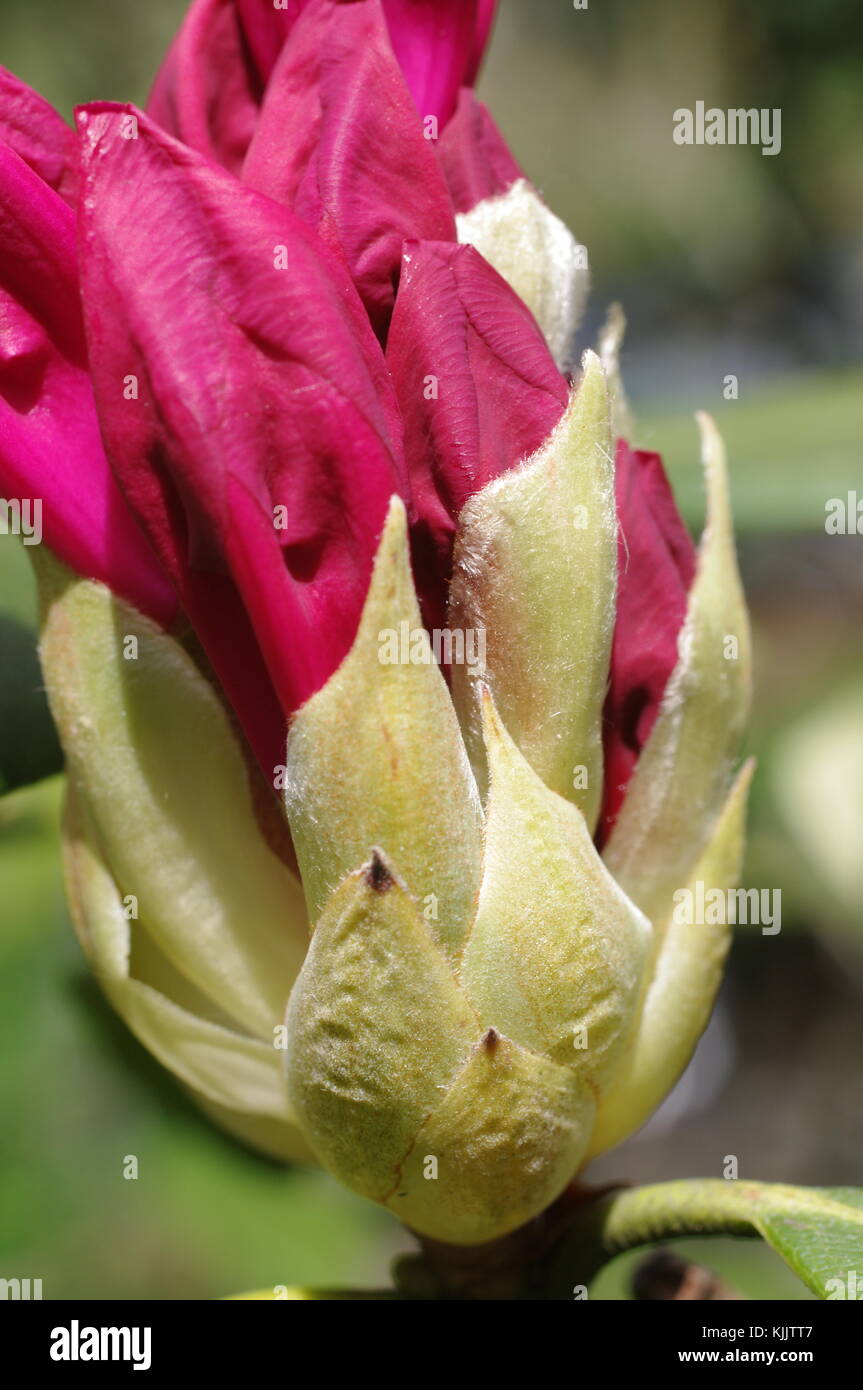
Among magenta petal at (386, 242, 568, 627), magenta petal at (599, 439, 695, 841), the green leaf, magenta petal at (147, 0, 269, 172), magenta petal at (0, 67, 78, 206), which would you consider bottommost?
the green leaf

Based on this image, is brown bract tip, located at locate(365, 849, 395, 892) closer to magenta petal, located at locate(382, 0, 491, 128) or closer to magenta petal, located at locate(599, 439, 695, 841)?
magenta petal, located at locate(599, 439, 695, 841)

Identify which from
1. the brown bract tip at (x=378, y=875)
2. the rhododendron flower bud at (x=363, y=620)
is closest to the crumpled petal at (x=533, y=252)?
the rhododendron flower bud at (x=363, y=620)

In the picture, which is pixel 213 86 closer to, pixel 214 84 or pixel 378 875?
pixel 214 84

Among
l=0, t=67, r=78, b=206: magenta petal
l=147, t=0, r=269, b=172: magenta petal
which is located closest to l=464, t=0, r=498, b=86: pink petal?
l=147, t=0, r=269, b=172: magenta petal

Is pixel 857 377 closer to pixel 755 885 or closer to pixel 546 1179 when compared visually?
pixel 755 885

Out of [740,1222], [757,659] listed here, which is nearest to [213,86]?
[740,1222]

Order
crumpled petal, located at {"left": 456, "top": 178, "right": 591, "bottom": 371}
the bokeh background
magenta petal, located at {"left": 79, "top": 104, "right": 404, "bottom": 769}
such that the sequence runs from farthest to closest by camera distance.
→ 1. the bokeh background
2. crumpled petal, located at {"left": 456, "top": 178, "right": 591, "bottom": 371}
3. magenta petal, located at {"left": 79, "top": 104, "right": 404, "bottom": 769}

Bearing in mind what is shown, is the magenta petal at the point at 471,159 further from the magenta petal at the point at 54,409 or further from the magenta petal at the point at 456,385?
the magenta petal at the point at 54,409
